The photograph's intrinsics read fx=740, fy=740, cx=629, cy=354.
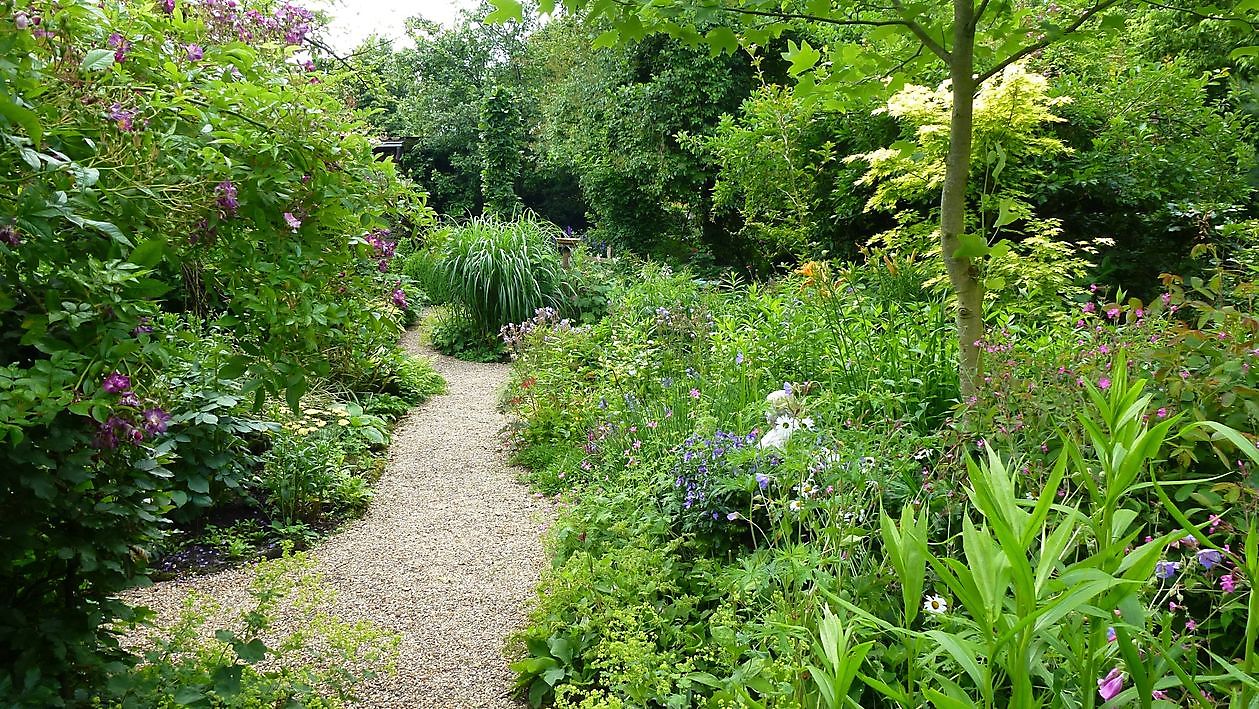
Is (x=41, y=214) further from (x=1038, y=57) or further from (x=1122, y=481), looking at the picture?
(x=1038, y=57)

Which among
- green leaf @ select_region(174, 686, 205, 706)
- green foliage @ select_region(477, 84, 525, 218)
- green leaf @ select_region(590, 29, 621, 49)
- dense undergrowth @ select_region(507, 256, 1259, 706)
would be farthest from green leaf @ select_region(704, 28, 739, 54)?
green foliage @ select_region(477, 84, 525, 218)

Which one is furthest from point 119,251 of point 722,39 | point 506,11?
point 722,39

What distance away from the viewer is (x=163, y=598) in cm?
304

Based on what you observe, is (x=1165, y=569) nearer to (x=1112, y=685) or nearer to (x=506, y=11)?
(x=1112, y=685)

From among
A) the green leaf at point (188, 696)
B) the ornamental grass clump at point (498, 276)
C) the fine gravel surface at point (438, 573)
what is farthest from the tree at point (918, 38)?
the ornamental grass clump at point (498, 276)

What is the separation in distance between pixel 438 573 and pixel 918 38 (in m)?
2.87

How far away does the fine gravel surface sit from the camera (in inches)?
102

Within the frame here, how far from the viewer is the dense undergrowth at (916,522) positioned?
1.08 m

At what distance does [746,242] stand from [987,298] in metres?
4.95

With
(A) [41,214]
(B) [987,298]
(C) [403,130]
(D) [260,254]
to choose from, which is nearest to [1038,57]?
(B) [987,298]

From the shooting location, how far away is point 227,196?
1.61 meters

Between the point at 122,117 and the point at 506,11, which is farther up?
the point at 506,11

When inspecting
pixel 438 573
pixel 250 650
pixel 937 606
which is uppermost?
pixel 937 606

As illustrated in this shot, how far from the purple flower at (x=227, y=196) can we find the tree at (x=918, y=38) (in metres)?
0.73
